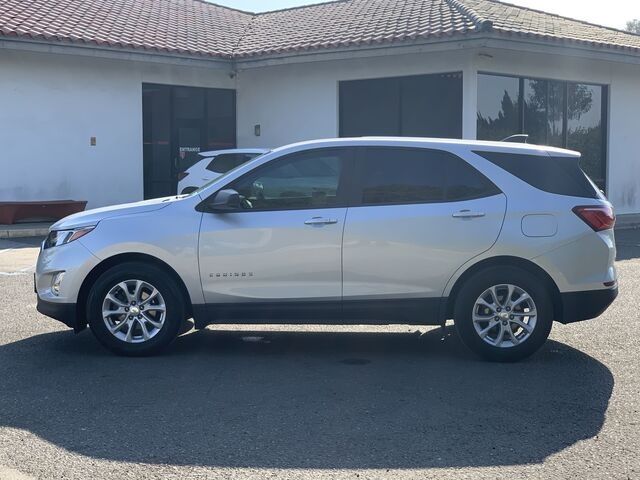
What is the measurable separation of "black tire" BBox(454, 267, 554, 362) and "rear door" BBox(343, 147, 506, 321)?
0.62 ft

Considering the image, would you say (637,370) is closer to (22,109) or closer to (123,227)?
(123,227)

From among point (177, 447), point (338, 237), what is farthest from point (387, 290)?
point (177, 447)

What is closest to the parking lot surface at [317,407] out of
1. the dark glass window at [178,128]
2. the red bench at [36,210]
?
the red bench at [36,210]

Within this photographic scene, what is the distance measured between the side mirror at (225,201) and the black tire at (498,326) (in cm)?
196

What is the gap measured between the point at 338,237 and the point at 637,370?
256cm

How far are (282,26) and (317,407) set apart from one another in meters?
17.9

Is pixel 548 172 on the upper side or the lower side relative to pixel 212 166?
lower

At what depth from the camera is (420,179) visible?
6648mm

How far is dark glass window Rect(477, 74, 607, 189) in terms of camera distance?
17016mm

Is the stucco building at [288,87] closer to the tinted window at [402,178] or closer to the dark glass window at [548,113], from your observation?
the dark glass window at [548,113]

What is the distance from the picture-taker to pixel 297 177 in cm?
668

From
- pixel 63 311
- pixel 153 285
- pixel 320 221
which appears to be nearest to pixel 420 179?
pixel 320 221

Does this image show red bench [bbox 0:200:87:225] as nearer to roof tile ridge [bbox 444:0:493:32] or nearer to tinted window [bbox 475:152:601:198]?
roof tile ridge [bbox 444:0:493:32]

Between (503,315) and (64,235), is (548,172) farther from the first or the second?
(64,235)
